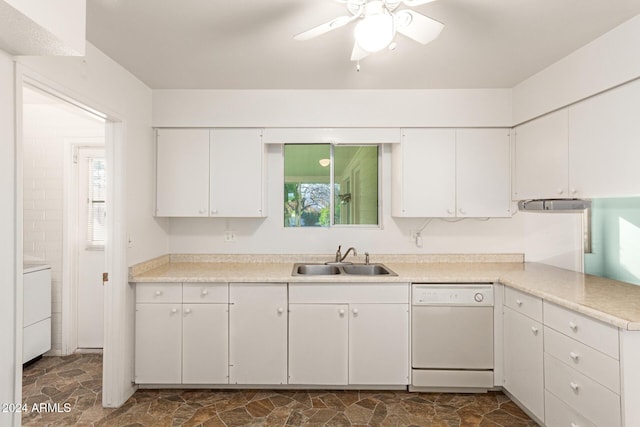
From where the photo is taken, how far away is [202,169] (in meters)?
2.91

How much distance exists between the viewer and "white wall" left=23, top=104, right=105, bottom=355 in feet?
10.5

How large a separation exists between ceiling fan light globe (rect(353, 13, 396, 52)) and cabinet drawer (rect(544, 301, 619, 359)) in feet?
5.70

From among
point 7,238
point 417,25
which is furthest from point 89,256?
point 417,25

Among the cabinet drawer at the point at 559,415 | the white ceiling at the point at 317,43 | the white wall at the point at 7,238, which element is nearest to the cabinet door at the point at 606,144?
the white ceiling at the point at 317,43

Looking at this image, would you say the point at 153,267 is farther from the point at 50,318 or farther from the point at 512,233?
the point at 512,233

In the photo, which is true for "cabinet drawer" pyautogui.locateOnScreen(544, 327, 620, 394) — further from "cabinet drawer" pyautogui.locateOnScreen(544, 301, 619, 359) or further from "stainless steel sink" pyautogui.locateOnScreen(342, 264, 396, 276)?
"stainless steel sink" pyautogui.locateOnScreen(342, 264, 396, 276)

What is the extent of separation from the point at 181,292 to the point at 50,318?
1.64 meters

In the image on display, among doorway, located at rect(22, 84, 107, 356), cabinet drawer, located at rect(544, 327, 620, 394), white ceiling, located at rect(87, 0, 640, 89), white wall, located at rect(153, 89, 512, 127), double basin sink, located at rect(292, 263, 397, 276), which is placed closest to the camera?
cabinet drawer, located at rect(544, 327, 620, 394)

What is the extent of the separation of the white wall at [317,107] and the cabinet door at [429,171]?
0.11 metres

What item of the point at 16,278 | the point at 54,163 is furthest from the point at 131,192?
the point at 54,163

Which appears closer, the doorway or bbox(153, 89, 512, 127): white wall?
bbox(153, 89, 512, 127): white wall

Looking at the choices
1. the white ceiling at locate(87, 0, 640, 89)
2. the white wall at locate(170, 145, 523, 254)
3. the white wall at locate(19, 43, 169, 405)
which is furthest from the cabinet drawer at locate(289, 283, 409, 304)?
the white ceiling at locate(87, 0, 640, 89)

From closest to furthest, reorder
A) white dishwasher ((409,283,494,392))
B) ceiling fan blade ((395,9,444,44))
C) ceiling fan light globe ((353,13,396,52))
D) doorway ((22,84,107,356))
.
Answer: ceiling fan light globe ((353,13,396,52))
ceiling fan blade ((395,9,444,44))
white dishwasher ((409,283,494,392))
doorway ((22,84,107,356))

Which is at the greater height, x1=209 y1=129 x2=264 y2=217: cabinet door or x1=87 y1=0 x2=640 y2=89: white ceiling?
x1=87 y1=0 x2=640 y2=89: white ceiling
